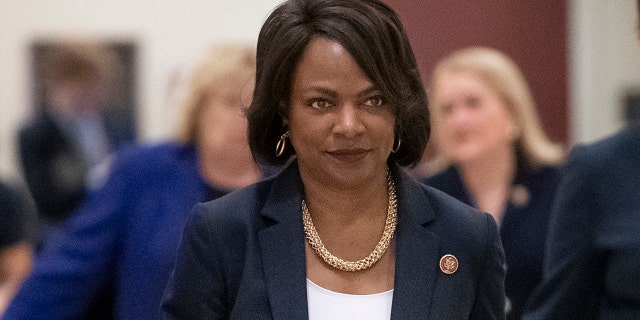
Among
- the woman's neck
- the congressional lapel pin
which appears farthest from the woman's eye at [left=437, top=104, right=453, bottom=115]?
the congressional lapel pin

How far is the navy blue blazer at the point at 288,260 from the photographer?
7.36 ft

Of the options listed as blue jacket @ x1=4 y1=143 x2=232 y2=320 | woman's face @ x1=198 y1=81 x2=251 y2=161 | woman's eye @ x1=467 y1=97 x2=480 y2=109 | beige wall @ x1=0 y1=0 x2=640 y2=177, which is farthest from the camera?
beige wall @ x1=0 y1=0 x2=640 y2=177

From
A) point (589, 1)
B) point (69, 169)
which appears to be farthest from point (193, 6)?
point (589, 1)

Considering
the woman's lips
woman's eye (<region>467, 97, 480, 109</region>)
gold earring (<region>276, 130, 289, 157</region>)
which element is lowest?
Answer: woman's eye (<region>467, 97, 480, 109</region>)

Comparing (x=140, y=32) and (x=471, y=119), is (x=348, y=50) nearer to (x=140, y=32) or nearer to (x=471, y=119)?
(x=471, y=119)

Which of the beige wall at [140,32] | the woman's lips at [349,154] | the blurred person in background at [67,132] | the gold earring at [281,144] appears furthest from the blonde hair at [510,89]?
the beige wall at [140,32]

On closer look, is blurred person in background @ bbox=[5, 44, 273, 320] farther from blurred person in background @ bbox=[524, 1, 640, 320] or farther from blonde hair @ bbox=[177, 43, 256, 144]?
blurred person in background @ bbox=[524, 1, 640, 320]

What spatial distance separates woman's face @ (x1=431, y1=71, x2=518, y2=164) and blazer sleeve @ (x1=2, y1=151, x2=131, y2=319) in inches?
63.0

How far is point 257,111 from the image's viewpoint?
7.66 ft

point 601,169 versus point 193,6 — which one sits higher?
point 601,169

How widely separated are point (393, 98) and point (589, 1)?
204 inches

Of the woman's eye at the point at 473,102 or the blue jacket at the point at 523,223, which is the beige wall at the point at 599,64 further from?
the blue jacket at the point at 523,223

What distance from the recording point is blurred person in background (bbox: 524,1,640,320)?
8.66ft

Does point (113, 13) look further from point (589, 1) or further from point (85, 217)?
Answer: point (85, 217)
